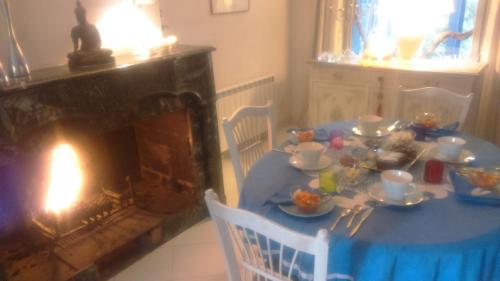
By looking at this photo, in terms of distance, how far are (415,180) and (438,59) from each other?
85.9 inches

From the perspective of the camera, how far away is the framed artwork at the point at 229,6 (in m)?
3.12

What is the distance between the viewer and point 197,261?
2.27m

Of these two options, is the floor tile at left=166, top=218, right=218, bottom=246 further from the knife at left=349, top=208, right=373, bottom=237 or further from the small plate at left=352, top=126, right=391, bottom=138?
the knife at left=349, top=208, right=373, bottom=237

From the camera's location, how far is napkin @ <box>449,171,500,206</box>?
4.28ft

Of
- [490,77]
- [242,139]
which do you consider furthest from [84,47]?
[490,77]

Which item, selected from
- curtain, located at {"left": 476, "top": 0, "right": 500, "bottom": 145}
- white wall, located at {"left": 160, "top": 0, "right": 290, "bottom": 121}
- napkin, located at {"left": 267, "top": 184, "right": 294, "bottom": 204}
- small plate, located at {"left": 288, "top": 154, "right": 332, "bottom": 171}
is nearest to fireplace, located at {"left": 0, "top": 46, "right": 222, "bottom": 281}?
white wall, located at {"left": 160, "top": 0, "right": 290, "bottom": 121}

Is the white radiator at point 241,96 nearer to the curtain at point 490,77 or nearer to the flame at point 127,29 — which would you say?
the flame at point 127,29

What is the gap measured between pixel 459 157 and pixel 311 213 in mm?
783

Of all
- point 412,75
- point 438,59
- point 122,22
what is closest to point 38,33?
point 122,22

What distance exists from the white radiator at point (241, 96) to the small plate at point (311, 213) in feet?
5.96

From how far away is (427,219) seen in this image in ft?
4.10

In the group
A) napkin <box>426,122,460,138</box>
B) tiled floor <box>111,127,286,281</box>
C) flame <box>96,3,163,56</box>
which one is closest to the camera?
napkin <box>426,122,460,138</box>

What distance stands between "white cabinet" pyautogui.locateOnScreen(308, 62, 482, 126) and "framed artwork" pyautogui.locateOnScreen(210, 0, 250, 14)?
0.79 m

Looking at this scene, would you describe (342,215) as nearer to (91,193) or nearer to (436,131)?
(436,131)
